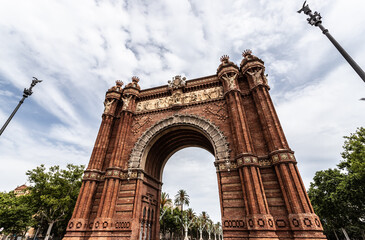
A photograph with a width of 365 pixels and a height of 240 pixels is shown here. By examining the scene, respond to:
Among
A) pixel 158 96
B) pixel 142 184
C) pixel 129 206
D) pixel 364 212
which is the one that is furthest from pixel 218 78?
pixel 364 212

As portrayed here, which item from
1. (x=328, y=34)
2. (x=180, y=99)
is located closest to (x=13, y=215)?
(x=180, y=99)

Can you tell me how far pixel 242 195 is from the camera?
38.8 ft

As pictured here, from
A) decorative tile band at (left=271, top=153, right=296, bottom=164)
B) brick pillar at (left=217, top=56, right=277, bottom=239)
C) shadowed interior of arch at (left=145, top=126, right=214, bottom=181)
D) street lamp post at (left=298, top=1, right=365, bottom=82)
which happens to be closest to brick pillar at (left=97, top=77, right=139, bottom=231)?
shadowed interior of arch at (left=145, top=126, right=214, bottom=181)

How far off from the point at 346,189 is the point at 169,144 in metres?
20.8

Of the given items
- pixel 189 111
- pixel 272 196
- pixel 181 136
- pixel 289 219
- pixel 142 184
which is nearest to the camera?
pixel 289 219

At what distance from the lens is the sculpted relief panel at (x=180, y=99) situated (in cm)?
1719

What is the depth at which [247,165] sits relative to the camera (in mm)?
11875

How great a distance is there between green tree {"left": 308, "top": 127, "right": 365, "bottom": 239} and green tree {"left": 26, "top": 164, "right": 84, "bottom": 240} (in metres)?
35.8

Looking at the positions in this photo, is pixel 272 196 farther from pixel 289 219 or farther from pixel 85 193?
pixel 85 193

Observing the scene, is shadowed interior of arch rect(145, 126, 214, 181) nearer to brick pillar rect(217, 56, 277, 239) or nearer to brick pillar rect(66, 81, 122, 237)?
brick pillar rect(217, 56, 277, 239)

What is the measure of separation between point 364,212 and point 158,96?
27.5 meters

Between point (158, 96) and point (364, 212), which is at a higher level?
point (158, 96)

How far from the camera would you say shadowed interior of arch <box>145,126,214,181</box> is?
56.7ft

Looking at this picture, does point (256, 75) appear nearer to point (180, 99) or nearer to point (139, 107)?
point (180, 99)
